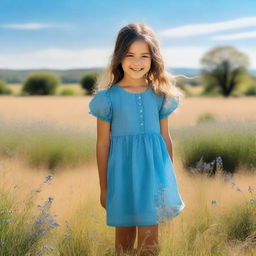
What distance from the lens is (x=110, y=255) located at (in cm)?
290

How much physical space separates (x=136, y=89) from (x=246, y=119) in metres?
3.80

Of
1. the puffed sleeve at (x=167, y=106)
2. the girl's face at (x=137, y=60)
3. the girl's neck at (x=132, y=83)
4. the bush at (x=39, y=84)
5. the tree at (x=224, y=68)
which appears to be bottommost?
the bush at (x=39, y=84)

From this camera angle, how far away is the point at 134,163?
249 centimetres

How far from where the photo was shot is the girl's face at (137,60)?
2.53 meters

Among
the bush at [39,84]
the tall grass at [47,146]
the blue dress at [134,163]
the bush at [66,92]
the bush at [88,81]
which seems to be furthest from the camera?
the bush at [88,81]

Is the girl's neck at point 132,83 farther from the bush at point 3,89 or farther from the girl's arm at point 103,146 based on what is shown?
the bush at point 3,89

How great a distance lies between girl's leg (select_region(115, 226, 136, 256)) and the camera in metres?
2.63

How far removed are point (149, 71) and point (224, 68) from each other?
91.1ft

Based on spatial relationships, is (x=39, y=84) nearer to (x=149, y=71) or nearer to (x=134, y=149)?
(x=149, y=71)

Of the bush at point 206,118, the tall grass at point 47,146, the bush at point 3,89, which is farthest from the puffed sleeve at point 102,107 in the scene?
the bush at point 3,89

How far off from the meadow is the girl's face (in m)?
0.70

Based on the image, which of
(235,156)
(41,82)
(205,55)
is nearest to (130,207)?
(235,156)

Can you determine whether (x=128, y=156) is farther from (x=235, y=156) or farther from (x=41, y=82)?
(x=41, y=82)

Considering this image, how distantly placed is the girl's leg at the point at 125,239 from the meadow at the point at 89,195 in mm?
137
